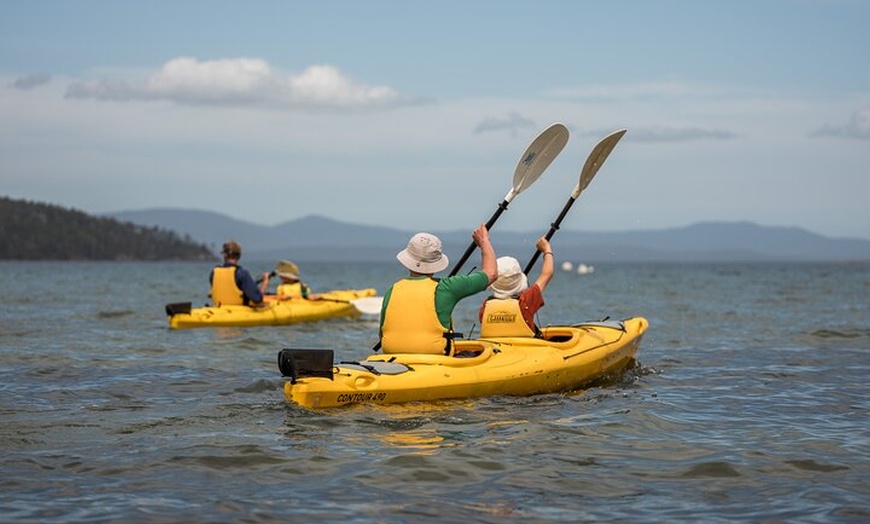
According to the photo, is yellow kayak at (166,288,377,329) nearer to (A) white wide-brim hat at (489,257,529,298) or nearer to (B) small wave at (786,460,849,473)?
(A) white wide-brim hat at (489,257,529,298)

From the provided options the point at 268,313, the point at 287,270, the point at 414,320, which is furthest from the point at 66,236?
the point at 414,320

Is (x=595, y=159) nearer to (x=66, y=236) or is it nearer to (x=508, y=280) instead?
(x=508, y=280)

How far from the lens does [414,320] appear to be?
388 inches

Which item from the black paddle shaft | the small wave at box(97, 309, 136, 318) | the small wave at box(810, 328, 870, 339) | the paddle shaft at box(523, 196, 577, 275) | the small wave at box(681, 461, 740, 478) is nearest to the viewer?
the small wave at box(681, 461, 740, 478)

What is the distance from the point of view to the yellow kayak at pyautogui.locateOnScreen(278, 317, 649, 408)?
9.24 meters

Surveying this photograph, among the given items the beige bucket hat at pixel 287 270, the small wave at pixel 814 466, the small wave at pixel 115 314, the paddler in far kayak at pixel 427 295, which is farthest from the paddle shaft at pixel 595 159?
the small wave at pixel 115 314

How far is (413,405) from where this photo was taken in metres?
9.55

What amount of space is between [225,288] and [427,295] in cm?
987

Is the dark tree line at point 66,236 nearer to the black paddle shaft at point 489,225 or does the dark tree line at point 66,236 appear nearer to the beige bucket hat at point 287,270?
the beige bucket hat at point 287,270

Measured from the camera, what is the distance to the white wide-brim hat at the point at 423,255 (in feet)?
31.8

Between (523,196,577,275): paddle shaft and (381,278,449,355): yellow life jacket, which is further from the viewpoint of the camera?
(523,196,577,275): paddle shaft

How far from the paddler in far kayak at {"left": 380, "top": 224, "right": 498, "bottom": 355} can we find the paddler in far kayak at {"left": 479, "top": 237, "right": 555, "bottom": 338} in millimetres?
1070

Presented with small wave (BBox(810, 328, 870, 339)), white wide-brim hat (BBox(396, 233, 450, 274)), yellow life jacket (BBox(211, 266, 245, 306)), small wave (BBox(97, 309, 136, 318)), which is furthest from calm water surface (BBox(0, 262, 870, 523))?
small wave (BBox(97, 309, 136, 318))

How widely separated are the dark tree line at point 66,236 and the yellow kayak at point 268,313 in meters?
160
